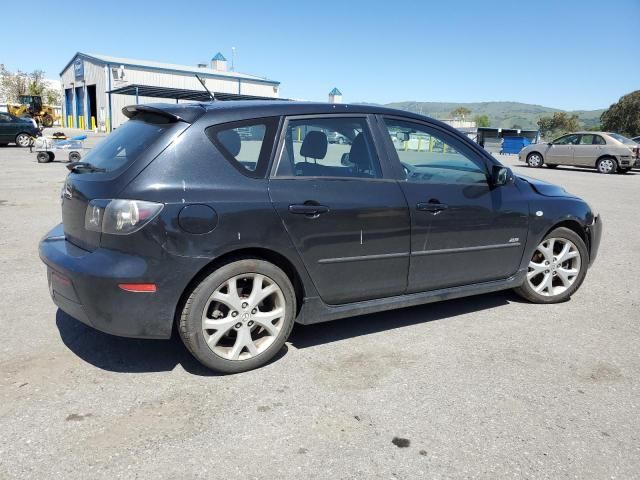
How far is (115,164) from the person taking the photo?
314cm

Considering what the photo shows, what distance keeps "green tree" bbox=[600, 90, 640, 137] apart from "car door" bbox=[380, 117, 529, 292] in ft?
219

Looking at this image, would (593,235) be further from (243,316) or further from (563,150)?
(563,150)

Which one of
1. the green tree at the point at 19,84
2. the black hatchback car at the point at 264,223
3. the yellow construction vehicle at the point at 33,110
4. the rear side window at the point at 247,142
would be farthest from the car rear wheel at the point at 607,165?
the green tree at the point at 19,84

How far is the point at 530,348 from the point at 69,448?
3000 mm

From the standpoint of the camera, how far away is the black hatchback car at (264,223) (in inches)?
115

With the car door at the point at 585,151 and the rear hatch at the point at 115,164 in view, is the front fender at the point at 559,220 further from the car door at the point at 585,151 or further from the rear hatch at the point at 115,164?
the car door at the point at 585,151

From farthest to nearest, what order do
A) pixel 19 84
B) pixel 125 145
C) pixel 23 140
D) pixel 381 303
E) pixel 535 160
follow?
pixel 19 84, pixel 23 140, pixel 535 160, pixel 381 303, pixel 125 145

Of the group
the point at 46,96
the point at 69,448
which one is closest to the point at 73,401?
the point at 69,448

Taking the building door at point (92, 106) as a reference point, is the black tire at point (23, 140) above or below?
below

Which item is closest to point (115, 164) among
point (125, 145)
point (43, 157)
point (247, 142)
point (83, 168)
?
point (125, 145)

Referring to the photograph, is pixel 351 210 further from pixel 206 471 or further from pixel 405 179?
pixel 206 471

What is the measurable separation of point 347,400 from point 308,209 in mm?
1165

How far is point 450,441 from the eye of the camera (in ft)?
8.54

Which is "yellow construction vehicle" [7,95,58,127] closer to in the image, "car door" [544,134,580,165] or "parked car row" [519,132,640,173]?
"parked car row" [519,132,640,173]
